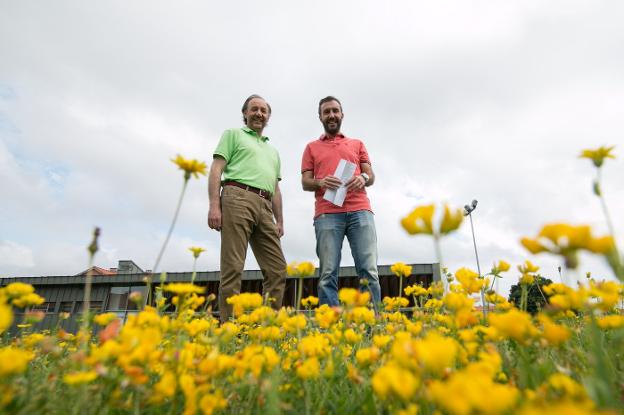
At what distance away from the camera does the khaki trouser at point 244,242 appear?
315 cm

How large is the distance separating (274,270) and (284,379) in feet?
7.42

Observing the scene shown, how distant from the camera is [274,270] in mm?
3535

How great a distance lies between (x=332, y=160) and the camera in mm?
3803

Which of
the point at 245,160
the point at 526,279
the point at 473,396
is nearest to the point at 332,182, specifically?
the point at 245,160

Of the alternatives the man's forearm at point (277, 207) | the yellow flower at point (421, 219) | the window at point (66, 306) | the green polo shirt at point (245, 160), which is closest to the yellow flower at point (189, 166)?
the yellow flower at point (421, 219)

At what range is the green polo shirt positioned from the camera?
347 cm

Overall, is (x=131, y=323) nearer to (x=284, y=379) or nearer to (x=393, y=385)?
(x=284, y=379)

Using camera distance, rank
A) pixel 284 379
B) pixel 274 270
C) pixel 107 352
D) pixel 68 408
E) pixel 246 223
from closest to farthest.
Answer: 1. pixel 107 352
2. pixel 68 408
3. pixel 284 379
4. pixel 246 223
5. pixel 274 270

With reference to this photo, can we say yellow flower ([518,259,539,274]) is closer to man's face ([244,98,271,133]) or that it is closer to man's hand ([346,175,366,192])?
man's hand ([346,175,366,192])

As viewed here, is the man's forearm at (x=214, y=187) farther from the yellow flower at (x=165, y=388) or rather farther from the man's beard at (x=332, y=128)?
the yellow flower at (x=165, y=388)

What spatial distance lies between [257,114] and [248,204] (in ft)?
3.45

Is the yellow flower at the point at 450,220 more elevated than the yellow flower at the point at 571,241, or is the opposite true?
the yellow flower at the point at 450,220

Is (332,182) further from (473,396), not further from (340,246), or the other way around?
(473,396)

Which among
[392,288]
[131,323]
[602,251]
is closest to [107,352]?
[131,323]
